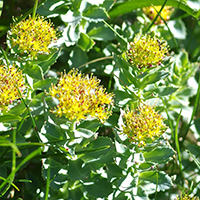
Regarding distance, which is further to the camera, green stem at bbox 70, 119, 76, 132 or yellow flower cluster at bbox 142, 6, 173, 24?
yellow flower cluster at bbox 142, 6, 173, 24

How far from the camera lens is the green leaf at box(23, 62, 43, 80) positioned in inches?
53.2

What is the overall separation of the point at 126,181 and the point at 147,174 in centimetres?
15

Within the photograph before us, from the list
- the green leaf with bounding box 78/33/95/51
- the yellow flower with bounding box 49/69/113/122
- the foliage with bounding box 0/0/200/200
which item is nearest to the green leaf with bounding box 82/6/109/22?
the foliage with bounding box 0/0/200/200

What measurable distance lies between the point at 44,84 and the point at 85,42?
47 cm

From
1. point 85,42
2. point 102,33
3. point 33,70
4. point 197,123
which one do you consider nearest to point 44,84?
point 33,70

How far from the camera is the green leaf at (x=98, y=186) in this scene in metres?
1.33

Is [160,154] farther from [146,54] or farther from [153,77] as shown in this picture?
[146,54]

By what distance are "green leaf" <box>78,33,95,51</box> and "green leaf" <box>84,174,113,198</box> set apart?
2.51 feet

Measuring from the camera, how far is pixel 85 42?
5.74 ft

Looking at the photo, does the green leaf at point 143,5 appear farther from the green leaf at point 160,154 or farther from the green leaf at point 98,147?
the green leaf at point 98,147

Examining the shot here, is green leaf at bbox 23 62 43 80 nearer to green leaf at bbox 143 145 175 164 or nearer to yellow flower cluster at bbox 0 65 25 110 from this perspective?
yellow flower cluster at bbox 0 65 25 110

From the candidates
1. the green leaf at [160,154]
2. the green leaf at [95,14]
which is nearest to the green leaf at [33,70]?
the green leaf at [95,14]

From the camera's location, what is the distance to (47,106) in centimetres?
116

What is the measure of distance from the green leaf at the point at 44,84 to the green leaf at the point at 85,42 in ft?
1.35
